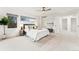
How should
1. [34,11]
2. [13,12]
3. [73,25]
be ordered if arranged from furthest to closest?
[73,25], [34,11], [13,12]

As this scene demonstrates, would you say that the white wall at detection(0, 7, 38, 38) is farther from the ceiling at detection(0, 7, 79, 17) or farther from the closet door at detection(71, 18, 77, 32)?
the closet door at detection(71, 18, 77, 32)

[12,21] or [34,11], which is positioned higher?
[34,11]

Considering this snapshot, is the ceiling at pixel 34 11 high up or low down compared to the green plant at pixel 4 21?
up

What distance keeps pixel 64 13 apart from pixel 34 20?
187 centimetres

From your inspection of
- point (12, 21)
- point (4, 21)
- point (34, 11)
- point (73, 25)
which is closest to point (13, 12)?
point (12, 21)

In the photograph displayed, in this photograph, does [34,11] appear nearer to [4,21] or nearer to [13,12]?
[13,12]

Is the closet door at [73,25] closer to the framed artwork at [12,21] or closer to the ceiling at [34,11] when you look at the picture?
the ceiling at [34,11]

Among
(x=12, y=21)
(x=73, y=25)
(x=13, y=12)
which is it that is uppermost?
A: (x=13, y=12)

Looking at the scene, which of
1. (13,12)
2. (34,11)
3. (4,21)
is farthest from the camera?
(34,11)

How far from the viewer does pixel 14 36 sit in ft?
15.5

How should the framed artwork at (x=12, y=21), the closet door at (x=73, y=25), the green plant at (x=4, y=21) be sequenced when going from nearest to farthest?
1. the framed artwork at (x=12, y=21)
2. the green plant at (x=4, y=21)
3. the closet door at (x=73, y=25)

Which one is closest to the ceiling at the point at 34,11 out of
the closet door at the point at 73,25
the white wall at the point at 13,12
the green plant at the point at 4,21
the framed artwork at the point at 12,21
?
the white wall at the point at 13,12
